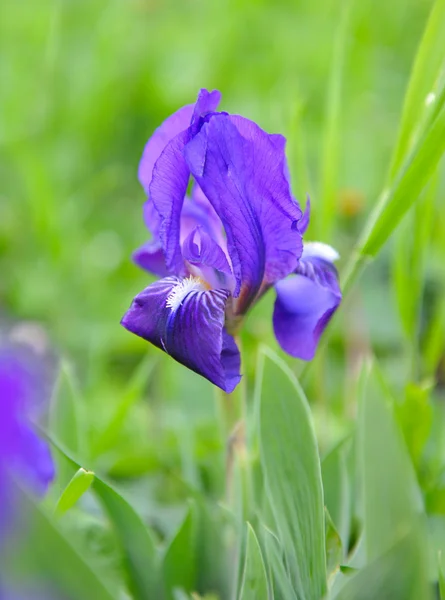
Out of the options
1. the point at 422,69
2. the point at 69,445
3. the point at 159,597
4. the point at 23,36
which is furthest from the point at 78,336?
the point at 23,36

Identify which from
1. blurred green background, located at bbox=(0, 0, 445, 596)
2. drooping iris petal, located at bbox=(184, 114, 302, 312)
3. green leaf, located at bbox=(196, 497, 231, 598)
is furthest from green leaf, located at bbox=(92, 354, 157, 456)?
drooping iris petal, located at bbox=(184, 114, 302, 312)

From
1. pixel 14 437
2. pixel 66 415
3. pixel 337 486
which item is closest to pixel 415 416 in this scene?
pixel 337 486

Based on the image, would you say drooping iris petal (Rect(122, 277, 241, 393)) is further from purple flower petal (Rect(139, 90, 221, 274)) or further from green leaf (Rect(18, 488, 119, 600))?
green leaf (Rect(18, 488, 119, 600))

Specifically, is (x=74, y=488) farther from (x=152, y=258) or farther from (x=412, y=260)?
(x=412, y=260)

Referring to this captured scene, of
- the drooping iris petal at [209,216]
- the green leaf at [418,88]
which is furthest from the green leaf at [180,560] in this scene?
the green leaf at [418,88]

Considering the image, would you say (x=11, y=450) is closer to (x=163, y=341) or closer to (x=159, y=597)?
(x=163, y=341)

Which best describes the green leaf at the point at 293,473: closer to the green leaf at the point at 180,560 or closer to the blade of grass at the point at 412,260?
the green leaf at the point at 180,560
